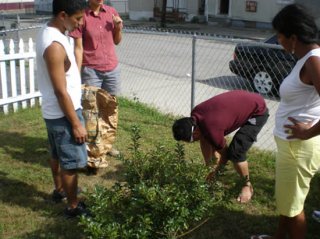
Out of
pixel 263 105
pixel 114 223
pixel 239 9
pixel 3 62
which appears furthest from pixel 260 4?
pixel 114 223

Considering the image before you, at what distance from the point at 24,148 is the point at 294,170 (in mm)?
3518

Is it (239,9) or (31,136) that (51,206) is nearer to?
(31,136)

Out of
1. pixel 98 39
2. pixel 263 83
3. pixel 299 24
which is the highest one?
pixel 299 24

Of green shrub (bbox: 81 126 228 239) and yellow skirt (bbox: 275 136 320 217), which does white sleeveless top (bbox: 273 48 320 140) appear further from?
green shrub (bbox: 81 126 228 239)

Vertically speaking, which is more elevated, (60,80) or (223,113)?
(60,80)

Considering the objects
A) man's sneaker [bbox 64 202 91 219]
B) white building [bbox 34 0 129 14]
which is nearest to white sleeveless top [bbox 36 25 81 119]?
man's sneaker [bbox 64 202 91 219]

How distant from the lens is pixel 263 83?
7938mm

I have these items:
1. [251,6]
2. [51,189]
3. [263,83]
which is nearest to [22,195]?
[51,189]

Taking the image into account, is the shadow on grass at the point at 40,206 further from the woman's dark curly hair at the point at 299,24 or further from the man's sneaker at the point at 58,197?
the woman's dark curly hair at the point at 299,24

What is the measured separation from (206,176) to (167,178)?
0.25m

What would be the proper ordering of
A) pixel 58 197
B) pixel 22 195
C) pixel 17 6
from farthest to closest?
1. pixel 17 6
2. pixel 22 195
3. pixel 58 197

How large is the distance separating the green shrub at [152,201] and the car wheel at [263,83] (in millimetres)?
5287

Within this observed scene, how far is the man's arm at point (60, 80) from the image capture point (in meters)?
2.91

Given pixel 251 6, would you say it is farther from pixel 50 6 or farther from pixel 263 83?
pixel 50 6
